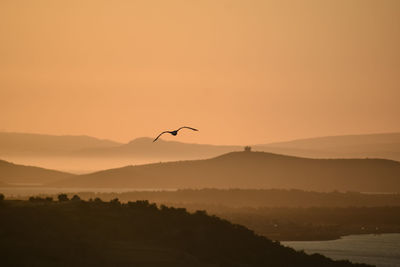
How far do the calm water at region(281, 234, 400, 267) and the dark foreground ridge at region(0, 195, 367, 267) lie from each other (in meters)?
29.1

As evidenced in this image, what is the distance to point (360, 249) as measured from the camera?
6663 inches

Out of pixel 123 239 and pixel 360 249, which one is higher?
pixel 360 249

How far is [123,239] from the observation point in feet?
360

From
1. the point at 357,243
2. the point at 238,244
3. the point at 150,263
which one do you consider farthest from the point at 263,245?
the point at 357,243

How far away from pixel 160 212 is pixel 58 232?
19.5m

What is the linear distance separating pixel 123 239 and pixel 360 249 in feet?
227

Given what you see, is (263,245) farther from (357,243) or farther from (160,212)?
(357,243)

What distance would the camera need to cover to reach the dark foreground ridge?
99500 mm

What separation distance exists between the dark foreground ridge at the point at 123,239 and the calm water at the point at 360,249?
95.5ft

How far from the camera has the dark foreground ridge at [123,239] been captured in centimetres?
9950

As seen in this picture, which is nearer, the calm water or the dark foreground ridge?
the dark foreground ridge

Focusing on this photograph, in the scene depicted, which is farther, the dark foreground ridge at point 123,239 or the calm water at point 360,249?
the calm water at point 360,249

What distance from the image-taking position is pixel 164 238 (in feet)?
375

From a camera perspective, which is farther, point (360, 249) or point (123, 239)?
point (360, 249)
